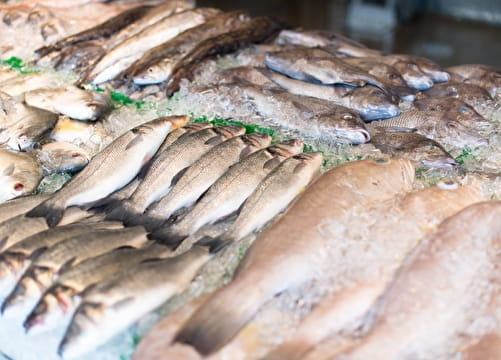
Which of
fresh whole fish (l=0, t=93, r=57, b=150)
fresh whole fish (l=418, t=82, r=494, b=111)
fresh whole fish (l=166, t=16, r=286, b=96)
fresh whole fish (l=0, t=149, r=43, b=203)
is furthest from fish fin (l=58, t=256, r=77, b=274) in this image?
fresh whole fish (l=418, t=82, r=494, b=111)

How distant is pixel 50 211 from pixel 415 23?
23.1ft

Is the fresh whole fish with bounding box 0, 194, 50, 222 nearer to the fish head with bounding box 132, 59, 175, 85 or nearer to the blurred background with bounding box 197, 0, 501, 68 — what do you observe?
the fish head with bounding box 132, 59, 175, 85

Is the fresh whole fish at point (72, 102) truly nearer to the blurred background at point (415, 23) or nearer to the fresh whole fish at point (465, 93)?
the fresh whole fish at point (465, 93)

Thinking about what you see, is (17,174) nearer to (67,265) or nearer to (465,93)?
(67,265)

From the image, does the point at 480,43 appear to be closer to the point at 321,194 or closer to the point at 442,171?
the point at 442,171

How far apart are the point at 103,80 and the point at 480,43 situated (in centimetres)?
563

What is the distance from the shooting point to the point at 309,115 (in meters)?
2.83

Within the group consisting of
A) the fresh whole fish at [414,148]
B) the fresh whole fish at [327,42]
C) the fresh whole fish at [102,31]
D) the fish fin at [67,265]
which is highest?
the fresh whole fish at [102,31]

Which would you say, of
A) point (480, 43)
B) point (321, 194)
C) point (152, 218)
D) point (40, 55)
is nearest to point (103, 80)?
point (40, 55)

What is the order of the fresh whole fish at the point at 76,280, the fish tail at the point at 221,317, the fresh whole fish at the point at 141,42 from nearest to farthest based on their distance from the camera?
the fish tail at the point at 221,317 → the fresh whole fish at the point at 76,280 → the fresh whole fish at the point at 141,42

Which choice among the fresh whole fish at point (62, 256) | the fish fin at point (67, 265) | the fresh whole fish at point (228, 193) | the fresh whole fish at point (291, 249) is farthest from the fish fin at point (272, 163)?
the fish fin at point (67, 265)

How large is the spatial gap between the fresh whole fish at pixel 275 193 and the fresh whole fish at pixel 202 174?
0.23 m

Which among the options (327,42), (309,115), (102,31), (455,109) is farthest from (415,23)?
(309,115)

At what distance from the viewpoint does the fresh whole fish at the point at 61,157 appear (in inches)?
100
